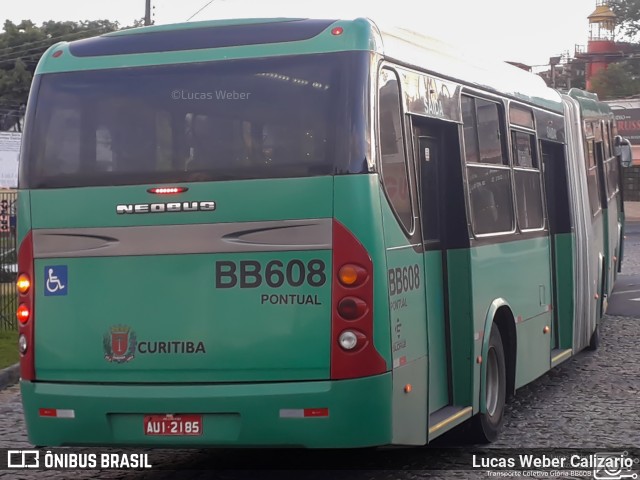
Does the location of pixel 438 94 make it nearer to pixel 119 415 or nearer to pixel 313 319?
pixel 313 319

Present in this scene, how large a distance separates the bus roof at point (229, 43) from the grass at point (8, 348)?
6.57 m

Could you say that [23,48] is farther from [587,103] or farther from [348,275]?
[348,275]

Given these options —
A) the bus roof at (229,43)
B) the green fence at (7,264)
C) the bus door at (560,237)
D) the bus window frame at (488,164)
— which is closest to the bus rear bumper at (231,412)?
the bus roof at (229,43)

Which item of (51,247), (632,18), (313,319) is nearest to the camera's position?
(313,319)

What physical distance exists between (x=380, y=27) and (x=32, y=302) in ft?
8.88

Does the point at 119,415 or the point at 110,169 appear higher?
the point at 110,169

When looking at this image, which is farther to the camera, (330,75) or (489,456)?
(489,456)

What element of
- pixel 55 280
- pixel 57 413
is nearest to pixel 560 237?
pixel 55 280

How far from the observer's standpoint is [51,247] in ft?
25.1

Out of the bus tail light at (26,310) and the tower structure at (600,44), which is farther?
the tower structure at (600,44)

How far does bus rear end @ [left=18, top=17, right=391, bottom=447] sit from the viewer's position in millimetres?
7191

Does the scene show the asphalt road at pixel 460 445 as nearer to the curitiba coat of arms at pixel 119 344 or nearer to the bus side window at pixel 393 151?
the curitiba coat of arms at pixel 119 344

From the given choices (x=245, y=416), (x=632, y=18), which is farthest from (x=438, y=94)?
(x=632, y=18)

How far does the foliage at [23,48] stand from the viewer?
54.2 meters
